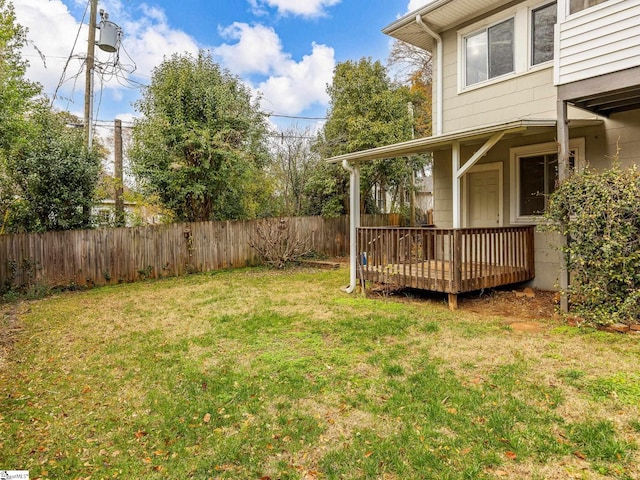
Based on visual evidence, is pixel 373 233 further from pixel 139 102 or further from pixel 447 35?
pixel 139 102

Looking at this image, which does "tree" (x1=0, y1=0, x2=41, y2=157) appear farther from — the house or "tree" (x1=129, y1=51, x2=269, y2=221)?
the house

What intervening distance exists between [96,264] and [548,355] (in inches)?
375

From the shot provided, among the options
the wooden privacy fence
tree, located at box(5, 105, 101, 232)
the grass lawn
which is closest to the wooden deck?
the grass lawn

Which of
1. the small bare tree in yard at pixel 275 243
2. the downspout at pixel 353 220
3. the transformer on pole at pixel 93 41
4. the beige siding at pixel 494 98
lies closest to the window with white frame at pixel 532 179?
the beige siding at pixel 494 98

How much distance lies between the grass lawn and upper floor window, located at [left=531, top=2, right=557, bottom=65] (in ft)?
15.8

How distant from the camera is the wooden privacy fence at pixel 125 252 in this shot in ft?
28.0

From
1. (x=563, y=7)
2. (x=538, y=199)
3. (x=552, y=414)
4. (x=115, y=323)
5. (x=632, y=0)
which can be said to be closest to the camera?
(x=552, y=414)

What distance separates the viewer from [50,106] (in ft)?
31.6

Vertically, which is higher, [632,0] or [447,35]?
[447,35]

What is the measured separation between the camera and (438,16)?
316 inches

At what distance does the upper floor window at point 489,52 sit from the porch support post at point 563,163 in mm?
2342

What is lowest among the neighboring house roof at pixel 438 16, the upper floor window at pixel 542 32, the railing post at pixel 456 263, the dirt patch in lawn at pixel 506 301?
the dirt patch in lawn at pixel 506 301

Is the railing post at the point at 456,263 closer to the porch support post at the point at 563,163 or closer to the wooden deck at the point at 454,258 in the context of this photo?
the wooden deck at the point at 454,258

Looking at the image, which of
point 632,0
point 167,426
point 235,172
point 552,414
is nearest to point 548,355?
point 552,414
